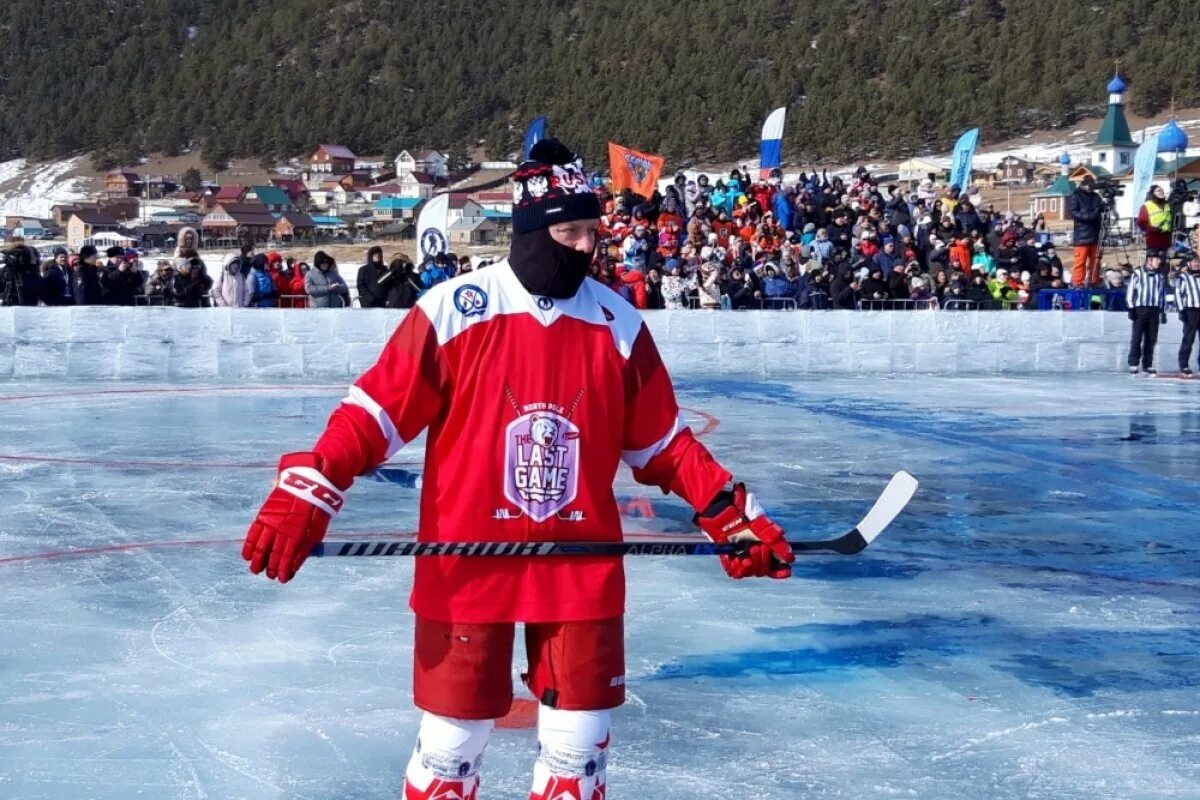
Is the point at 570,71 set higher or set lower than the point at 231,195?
higher

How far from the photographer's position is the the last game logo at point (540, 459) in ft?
10.4

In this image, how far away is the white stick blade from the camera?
3.74 metres

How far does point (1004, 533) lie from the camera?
25.3 feet

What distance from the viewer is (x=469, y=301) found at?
10.4 feet

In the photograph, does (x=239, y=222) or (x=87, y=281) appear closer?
(x=87, y=281)

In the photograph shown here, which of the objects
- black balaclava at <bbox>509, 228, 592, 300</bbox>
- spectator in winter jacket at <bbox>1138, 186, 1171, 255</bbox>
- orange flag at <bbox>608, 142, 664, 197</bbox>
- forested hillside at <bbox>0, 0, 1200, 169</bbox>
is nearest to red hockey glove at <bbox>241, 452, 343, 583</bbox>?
black balaclava at <bbox>509, 228, 592, 300</bbox>

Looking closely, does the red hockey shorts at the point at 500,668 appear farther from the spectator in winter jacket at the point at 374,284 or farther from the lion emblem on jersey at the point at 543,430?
the spectator in winter jacket at the point at 374,284

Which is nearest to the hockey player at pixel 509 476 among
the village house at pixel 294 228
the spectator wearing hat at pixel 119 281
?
the spectator wearing hat at pixel 119 281

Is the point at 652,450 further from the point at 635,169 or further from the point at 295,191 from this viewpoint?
the point at 295,191

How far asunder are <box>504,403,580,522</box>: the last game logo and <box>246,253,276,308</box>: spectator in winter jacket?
46.2ft

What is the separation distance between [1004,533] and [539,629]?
4982 millimetres

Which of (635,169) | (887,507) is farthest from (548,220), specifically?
(635,169)

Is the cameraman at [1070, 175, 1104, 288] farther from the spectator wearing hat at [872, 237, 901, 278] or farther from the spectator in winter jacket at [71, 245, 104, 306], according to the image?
the spectator in winter jacket at [71, 245, 104, 306]

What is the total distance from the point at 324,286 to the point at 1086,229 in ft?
31.6
